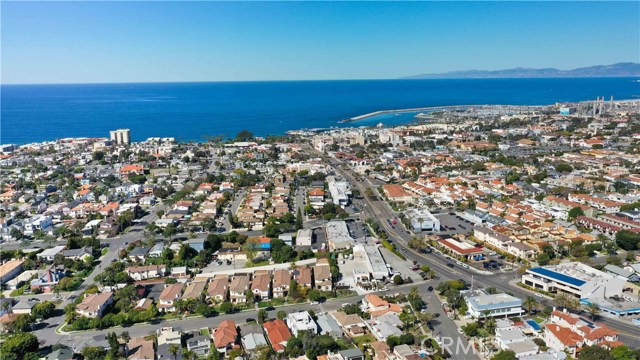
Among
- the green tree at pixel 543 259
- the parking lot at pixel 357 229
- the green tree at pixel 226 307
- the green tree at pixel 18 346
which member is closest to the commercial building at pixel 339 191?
the parking lot at pixel 357 229

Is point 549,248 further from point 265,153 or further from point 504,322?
point 265,153

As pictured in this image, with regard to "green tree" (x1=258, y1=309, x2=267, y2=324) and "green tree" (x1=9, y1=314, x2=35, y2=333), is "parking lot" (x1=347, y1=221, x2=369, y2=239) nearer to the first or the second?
"green tree" (x1=258, y1=309, x2=267, y2=324)

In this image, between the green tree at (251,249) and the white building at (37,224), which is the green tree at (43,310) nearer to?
the green tree at (251,249)

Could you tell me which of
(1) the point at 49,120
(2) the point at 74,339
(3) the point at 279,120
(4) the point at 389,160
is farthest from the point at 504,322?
(1) the point at 49,120

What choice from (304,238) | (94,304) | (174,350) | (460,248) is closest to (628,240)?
(460,248)

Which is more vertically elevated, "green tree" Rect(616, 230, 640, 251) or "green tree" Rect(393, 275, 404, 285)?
"green tree" Rect(616, 230, 640, 251)

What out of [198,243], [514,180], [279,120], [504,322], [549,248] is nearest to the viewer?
[504,322]

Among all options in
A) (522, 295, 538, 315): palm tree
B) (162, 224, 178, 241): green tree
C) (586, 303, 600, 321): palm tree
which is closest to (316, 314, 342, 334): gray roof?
(522, 295, 538, 315): palm tree
